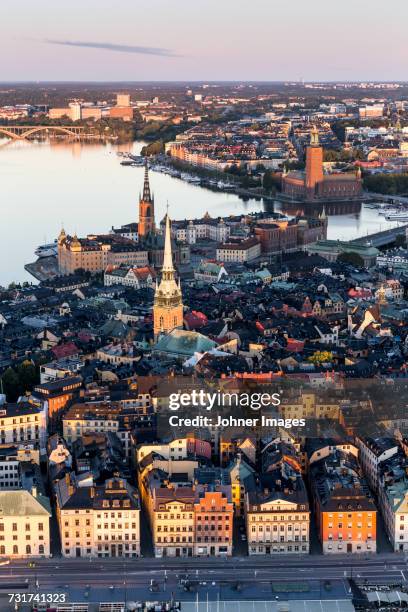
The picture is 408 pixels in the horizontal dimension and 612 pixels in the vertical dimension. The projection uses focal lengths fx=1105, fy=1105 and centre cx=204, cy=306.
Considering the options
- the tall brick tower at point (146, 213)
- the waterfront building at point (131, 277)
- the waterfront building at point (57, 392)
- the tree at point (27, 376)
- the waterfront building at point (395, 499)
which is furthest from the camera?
the tall brick tower at point (146, 213)

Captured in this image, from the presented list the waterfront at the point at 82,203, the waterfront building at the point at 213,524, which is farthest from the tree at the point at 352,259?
the waterfront building at the point at 213,524

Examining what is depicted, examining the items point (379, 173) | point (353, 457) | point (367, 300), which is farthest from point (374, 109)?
point (353, 457)

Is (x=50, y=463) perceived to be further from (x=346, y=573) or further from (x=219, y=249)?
(x=219, y=249)

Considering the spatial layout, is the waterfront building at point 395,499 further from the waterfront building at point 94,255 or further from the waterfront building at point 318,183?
the waterfront building at point 318,183

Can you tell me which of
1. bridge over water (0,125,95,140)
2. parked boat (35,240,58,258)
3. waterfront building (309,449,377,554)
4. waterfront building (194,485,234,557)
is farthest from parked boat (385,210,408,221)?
bridge over water (0,125,95,140)

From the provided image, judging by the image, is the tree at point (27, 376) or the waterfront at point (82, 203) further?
the waterfront at point (82, 203)

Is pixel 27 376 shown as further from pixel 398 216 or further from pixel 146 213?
pixel 398 216

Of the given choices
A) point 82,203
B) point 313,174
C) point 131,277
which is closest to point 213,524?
point 131,277
